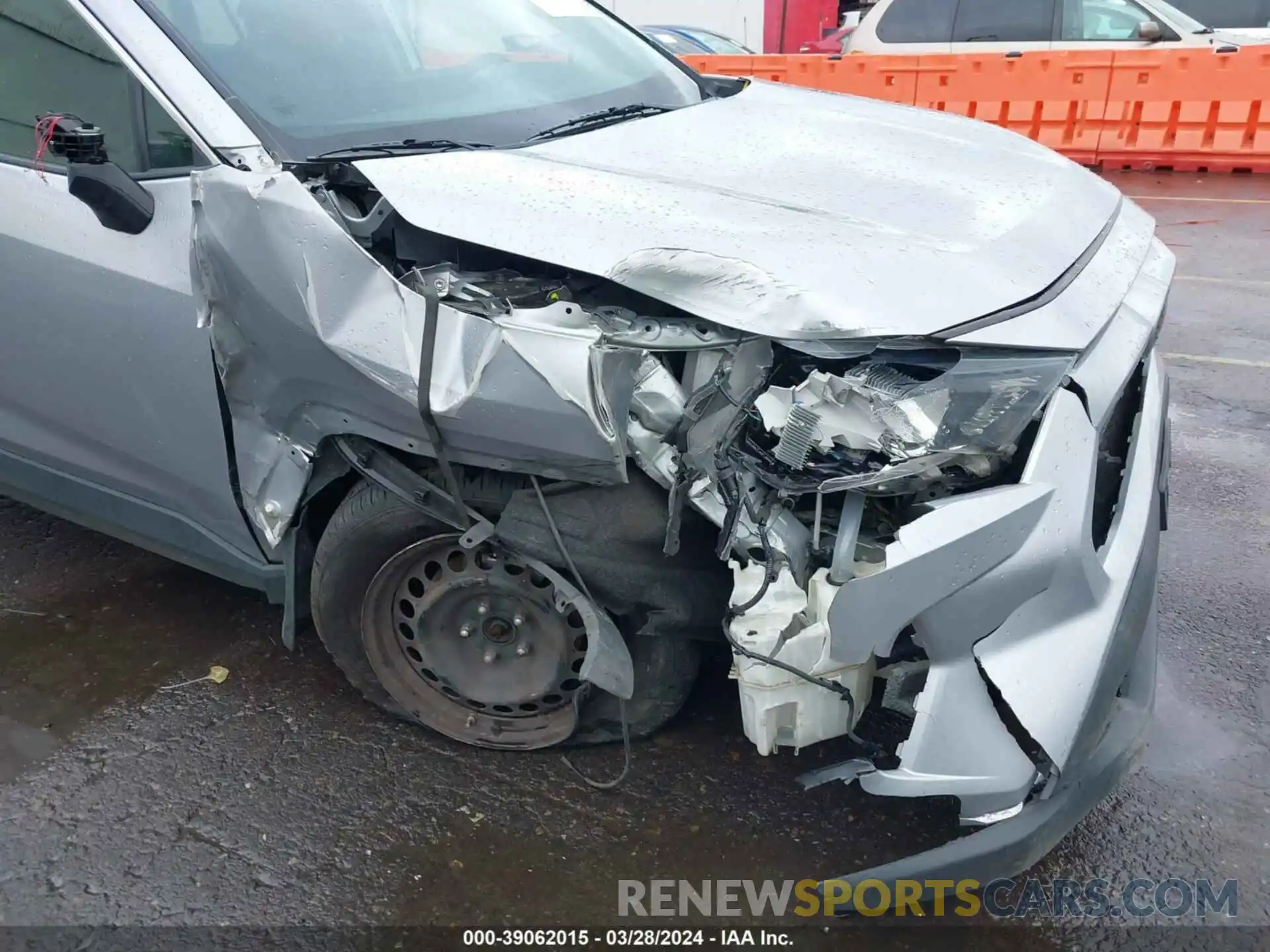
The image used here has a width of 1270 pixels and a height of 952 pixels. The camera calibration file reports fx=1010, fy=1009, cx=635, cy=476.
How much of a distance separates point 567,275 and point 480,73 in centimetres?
93

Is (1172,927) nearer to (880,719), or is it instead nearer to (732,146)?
(880,719)

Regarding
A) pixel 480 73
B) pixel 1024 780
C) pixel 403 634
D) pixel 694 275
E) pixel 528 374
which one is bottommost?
pixel 403 634

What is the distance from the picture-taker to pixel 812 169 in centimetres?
237

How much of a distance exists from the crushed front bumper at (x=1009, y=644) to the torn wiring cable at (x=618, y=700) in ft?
1.90

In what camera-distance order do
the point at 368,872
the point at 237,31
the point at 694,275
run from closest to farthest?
the point at 694,275 → the point at 368,872 → the point at 237,31

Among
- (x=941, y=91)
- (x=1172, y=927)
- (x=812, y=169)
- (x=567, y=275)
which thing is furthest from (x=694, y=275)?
(x=941, y=91)

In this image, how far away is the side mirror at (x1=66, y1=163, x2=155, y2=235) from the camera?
7.20ft

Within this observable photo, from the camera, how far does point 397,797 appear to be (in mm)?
2430

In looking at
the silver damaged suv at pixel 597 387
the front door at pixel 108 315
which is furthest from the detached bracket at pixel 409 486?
the front door at pixel 108 315

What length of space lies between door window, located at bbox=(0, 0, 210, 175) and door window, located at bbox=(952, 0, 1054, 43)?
29.6 ft

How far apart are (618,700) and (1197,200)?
793cm

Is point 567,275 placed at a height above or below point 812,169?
below

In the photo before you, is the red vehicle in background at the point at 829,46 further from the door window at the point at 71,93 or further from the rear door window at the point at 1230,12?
the door window at the point at 71,93

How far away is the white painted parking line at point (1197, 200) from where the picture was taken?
8086 millimetres
